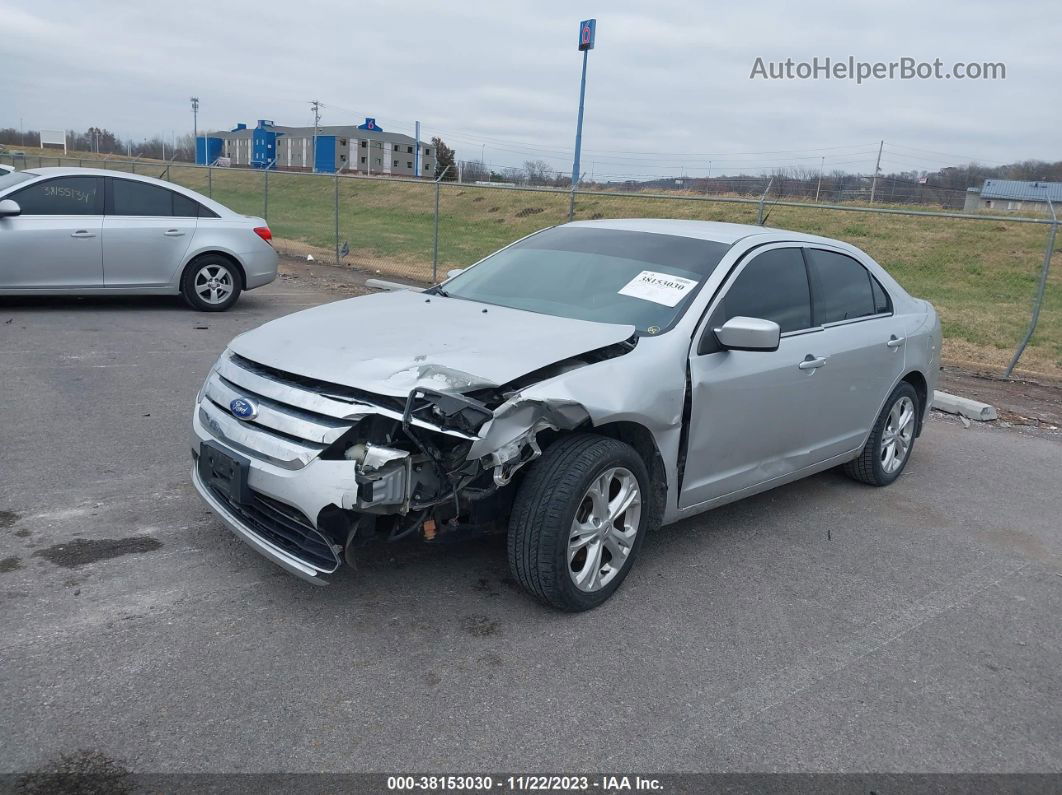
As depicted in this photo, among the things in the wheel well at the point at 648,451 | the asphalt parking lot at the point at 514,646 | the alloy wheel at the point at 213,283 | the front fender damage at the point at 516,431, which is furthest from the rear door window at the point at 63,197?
the front fender damage at the point at 516,431

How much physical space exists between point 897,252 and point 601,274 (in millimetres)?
20481

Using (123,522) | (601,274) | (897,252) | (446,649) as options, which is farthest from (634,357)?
(897,252)

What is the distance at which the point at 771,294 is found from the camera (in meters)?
4.74

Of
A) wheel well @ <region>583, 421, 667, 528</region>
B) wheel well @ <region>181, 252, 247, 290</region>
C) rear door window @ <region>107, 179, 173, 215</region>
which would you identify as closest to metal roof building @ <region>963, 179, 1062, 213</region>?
wheel well @ <region>181, 252, 247, 290</region>

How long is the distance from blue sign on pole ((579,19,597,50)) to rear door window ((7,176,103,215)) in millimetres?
23715

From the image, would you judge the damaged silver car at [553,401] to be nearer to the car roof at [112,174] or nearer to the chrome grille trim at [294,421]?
the chrome grille trim at [294,421]

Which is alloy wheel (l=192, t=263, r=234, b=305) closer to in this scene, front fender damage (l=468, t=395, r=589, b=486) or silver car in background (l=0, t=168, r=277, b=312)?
silver car in background (l=0, t=168, r=277, b=312)

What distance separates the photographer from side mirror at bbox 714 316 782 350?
4.07 metres

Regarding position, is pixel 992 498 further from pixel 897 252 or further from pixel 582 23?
pixel 582 23

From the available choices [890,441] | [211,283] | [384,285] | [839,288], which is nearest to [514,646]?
[839,288]

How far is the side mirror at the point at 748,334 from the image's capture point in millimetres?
4070

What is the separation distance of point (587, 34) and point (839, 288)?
90.4ft

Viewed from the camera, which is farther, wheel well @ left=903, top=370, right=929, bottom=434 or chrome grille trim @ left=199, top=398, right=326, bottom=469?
wheel well @ left=903, top=370, right=929, bottom=434

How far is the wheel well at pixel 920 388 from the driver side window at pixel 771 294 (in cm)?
146
